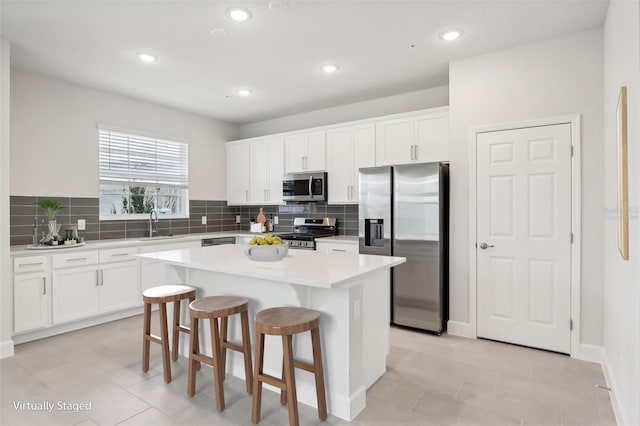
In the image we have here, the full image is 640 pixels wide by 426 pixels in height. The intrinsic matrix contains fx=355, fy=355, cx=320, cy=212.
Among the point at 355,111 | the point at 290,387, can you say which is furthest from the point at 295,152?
the point at 290,387

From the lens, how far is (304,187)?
16.4 ft

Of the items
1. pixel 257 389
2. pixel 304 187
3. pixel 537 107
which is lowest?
pixel 257 389

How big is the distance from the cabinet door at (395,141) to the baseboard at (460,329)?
1.84 m

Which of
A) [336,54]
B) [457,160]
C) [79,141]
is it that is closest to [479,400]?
[457,160]

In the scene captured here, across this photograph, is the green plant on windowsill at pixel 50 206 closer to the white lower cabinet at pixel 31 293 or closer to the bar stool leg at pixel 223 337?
the white lower cabinet at pixel 31 293

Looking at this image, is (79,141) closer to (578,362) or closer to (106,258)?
(106,258)

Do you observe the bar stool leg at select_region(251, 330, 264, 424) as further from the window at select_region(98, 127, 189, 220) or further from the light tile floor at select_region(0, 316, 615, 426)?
the window at select_region(98, 127, 189, 220)

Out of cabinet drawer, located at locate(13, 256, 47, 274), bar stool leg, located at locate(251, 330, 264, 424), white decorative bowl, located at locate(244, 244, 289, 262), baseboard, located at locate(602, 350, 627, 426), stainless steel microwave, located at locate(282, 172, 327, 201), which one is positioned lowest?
baseboard, located at locate(602, 350, 627, 426)

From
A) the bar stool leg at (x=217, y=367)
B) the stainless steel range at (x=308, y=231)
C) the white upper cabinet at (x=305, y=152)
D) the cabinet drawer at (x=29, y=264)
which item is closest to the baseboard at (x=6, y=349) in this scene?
the cabinet drawer at (x=29, y=264)

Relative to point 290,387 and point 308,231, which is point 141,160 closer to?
point 308,231

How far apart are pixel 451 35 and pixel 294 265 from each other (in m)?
2.36

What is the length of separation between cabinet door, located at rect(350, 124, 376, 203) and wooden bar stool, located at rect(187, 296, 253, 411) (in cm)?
253

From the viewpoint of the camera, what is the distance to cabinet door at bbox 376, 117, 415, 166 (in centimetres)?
415

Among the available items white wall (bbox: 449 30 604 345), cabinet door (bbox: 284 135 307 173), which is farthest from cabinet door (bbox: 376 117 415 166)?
cabinet door (bbox: 284 135 307 173)
